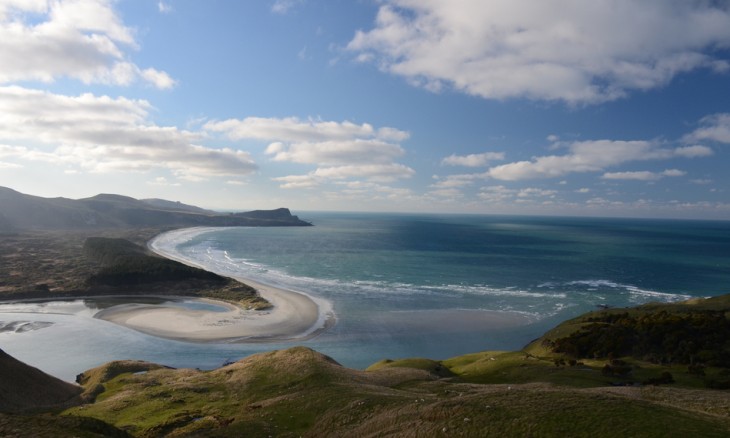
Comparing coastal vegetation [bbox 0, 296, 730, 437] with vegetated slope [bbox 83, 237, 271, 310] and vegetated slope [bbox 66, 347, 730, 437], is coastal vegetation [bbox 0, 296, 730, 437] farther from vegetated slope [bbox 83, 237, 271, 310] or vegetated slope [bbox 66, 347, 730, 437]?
vegetated slope [bbox 83, 237, 271, 310]

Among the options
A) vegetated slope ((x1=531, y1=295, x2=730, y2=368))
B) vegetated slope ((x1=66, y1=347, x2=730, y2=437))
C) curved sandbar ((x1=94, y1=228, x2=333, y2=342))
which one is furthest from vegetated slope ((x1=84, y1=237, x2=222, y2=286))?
vegetated slope ((x1=531, y1=295, x2=730, y2=368))

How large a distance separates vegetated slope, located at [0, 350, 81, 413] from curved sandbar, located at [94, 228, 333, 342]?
27097mm

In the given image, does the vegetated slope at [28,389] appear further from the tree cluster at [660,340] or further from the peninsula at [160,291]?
the tree cluster at [660,340]

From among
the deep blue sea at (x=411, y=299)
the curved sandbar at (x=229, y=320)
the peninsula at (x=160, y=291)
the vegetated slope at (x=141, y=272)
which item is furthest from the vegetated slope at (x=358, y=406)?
the vegetated slope at (x=141, y=272)

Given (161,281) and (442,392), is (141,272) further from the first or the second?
(442,392)

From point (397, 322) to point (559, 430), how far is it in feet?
202

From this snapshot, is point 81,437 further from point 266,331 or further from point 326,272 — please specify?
point 326,272

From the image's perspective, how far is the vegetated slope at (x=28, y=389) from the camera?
1435 inches

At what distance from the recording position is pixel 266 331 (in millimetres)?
73312

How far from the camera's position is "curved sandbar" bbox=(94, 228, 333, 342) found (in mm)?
70938

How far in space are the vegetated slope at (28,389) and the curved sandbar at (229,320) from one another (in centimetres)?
2710

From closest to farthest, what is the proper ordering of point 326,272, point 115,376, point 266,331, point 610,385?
point 610,385 → point 115,376 → point 266,331 → point 326,272

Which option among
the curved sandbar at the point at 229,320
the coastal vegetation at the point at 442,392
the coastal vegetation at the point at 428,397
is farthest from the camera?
the curved sandbar at the point at 229,320

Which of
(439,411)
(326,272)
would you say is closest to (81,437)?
(439,411)
